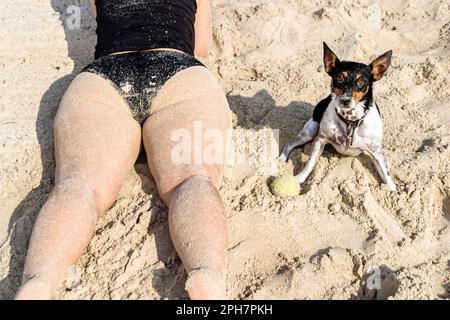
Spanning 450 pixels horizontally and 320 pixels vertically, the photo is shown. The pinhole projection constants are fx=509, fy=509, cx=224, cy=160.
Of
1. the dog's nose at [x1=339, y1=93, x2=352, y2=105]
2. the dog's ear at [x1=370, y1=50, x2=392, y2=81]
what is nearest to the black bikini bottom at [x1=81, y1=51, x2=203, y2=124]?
the dog's nose at [x1=339, y1=93, x2=352, y2=105]

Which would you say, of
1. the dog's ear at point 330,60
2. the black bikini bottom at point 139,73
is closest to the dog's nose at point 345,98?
the dog's ear at point 330,60

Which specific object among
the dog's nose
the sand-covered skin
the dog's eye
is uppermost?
the dog's eye

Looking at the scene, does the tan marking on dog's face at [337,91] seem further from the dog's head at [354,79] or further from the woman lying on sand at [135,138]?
the woman lying on sand at [135,138]

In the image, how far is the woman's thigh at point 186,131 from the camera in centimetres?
269

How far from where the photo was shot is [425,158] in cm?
323

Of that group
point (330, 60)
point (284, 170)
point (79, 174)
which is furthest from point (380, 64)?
point (79, 174)

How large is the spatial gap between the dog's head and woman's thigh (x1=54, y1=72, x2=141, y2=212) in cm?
117

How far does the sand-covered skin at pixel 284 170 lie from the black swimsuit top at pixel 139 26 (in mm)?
730

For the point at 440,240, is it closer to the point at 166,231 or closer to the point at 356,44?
the point at 166,231

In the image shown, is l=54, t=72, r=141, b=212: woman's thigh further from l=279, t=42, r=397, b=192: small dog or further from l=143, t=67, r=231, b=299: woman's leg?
l=279, t=42, r=397, b=192: small dog

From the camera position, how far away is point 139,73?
9.58ft

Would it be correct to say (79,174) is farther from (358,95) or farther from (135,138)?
(358,95)

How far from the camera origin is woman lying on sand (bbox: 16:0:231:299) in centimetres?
229
